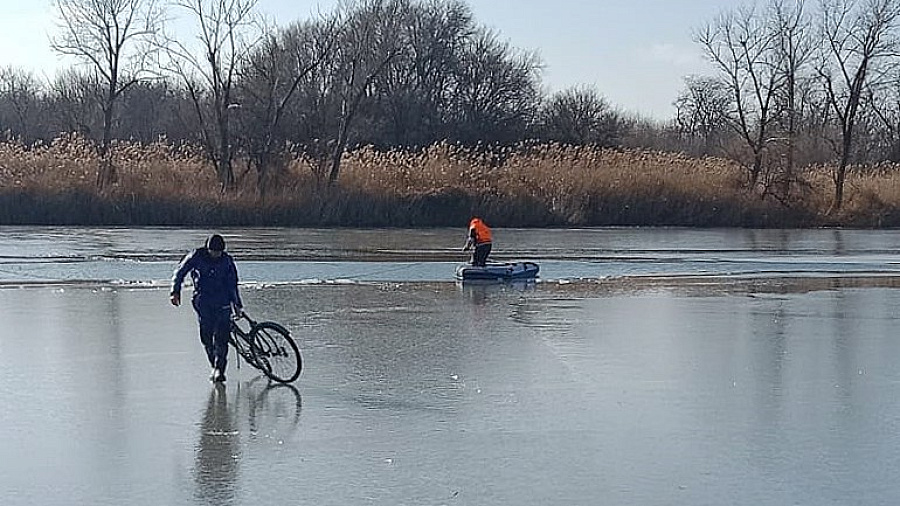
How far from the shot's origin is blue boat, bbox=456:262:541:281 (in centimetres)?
1997

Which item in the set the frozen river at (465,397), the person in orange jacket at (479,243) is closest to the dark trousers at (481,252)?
the person in orange jacket at (479,243)

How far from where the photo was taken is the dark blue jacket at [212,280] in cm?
1073

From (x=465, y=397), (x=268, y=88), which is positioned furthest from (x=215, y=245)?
(x=268, y=88)

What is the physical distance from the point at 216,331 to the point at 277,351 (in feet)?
1.93

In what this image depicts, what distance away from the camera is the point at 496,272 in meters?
20.0

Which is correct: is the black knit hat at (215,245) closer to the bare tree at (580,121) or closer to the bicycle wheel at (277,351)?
the bicycle wheel at (277,351)

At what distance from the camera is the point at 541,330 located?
13898mm

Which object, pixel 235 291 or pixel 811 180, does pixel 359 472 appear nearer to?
pixel 235 291

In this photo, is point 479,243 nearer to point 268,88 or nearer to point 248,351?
point 248,351

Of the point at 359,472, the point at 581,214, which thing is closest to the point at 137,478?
the point at 359,472

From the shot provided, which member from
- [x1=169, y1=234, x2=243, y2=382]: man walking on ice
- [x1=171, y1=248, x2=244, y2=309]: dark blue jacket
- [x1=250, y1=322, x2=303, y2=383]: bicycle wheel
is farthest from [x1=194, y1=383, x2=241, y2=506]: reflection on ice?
[x1=171, y1=248, x2=244, y2=309]: dark blue jacket

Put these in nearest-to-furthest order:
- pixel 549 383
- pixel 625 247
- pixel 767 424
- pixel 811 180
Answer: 1. pixel 767 424
2. pixel 549 383
3. pixel 625 247
4. pixel 811 180

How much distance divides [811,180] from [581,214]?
9094 mm

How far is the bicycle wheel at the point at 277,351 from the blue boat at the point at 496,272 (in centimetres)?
937
